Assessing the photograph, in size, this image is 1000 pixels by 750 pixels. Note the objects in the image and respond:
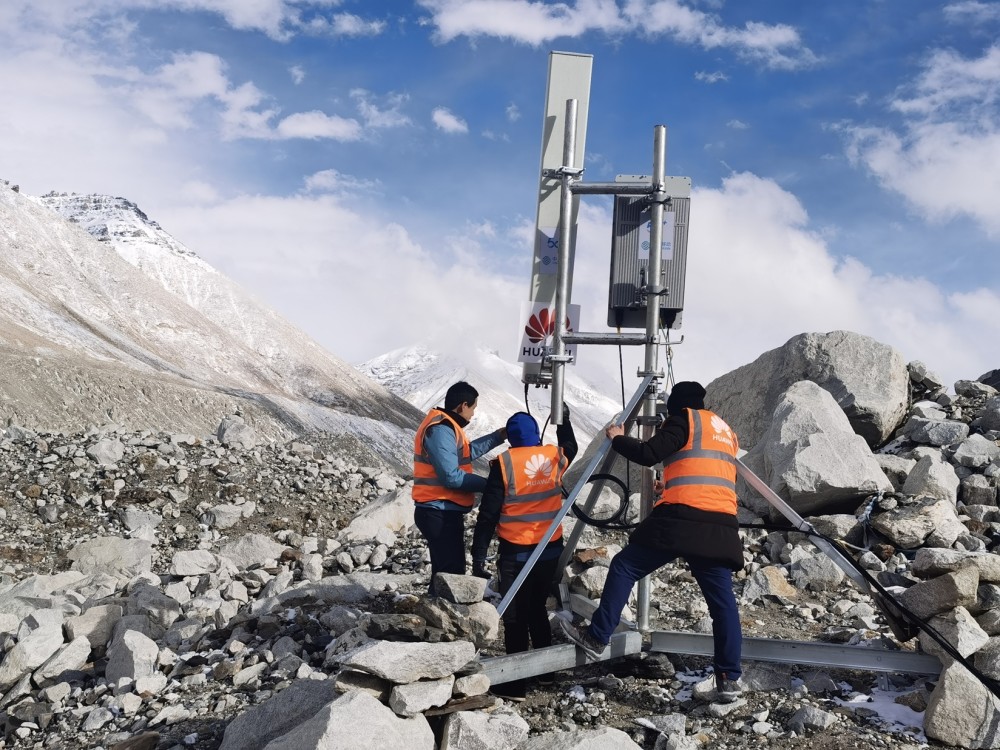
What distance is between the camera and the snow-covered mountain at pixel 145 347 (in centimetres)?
3091

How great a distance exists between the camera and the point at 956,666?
5.05 m

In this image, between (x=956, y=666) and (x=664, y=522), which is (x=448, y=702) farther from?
(x=956, y=666)

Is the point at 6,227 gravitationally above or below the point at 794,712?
above

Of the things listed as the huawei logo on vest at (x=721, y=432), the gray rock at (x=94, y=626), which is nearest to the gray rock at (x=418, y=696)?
the huawei logo on vest at (x=721, y=432)

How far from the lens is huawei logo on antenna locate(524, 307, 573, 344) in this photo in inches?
258

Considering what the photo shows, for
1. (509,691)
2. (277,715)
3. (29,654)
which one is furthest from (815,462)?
(29,654)

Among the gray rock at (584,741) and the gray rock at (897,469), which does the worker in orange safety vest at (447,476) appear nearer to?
the gray rock at (584,741)

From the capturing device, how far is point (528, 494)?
20.0 ft

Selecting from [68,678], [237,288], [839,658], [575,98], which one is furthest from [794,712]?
[237,288]

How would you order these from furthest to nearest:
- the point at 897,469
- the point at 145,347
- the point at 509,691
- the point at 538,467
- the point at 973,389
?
the point at 145,347 → the point at 973,389 → the point at 897,469 → the point at 538,467 → the point at 509,691

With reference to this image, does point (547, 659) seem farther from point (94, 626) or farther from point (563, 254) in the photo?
point (94, 626)

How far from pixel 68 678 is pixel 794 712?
536 centimetres

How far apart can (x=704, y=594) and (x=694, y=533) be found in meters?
0.42

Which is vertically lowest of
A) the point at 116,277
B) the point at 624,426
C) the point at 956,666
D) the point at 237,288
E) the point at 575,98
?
the point at 956,666
